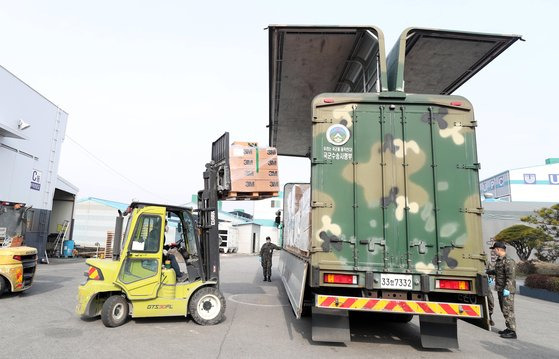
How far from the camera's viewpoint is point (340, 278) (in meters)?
5.19

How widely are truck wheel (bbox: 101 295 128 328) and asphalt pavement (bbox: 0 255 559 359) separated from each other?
5.8 inches

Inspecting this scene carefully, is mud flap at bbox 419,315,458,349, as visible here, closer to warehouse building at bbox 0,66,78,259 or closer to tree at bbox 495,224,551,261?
warehouse building at bbox 0,66,78,259

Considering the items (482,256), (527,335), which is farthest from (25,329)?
(527,335)

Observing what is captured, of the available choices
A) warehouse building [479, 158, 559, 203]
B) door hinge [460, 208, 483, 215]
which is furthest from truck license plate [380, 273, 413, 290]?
A: warehouse building [479, 158, 559, 203]

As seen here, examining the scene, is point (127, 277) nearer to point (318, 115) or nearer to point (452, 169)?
point (318, 115)

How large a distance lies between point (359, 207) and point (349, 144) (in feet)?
3.16

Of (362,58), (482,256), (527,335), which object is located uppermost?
(362,58)

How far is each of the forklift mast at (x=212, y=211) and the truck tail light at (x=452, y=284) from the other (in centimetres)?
408

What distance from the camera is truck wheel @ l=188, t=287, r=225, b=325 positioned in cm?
672

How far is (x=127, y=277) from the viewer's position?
653 centimetres

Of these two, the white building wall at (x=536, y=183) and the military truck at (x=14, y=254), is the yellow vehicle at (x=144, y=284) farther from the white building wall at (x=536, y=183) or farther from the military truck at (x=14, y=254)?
the white building wall at (x=536, y=183)

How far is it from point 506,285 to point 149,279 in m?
6.81

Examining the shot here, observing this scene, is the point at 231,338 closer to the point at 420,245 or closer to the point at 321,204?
the point at 321,204

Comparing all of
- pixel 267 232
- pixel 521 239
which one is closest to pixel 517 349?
pixel 521 239
